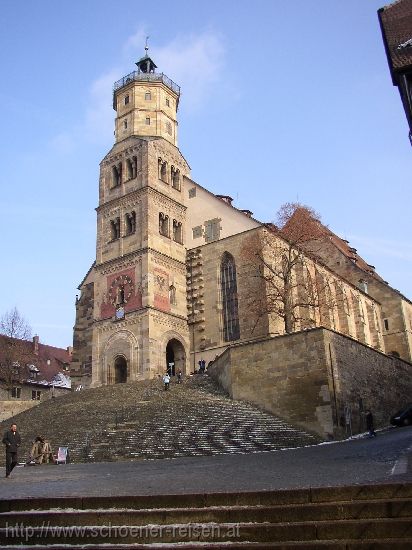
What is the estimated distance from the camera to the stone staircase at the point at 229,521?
6168mm

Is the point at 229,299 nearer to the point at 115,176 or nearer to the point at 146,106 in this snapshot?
the point at 115,176

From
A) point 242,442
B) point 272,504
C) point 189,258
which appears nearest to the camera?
point 272,504

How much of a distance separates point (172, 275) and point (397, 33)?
A: 26810mm

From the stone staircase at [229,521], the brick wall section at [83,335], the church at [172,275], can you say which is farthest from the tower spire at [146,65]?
the stone staircase at [229,521]

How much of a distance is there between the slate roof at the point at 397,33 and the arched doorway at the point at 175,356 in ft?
89.1

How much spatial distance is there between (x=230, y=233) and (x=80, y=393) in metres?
17.2

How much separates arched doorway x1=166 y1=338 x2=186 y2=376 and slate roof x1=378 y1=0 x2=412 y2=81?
89.1 feet

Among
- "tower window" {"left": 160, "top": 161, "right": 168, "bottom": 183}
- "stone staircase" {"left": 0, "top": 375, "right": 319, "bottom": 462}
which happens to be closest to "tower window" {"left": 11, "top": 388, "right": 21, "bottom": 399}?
"stone staircase" {"left": 0, "top": 375, "right": 319, "bottom": 462}

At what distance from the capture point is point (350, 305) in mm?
54344

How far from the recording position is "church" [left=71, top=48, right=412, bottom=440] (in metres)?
40.5

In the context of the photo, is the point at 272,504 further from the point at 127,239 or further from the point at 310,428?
the point at 127,239

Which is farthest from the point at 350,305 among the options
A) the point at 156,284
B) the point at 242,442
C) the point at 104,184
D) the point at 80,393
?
the point at 242,442

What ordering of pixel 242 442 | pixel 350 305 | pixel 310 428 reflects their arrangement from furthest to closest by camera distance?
1. pixel 350 305
2. pixel 310 428
3. pixel 242 442

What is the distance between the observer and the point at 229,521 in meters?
7.03
